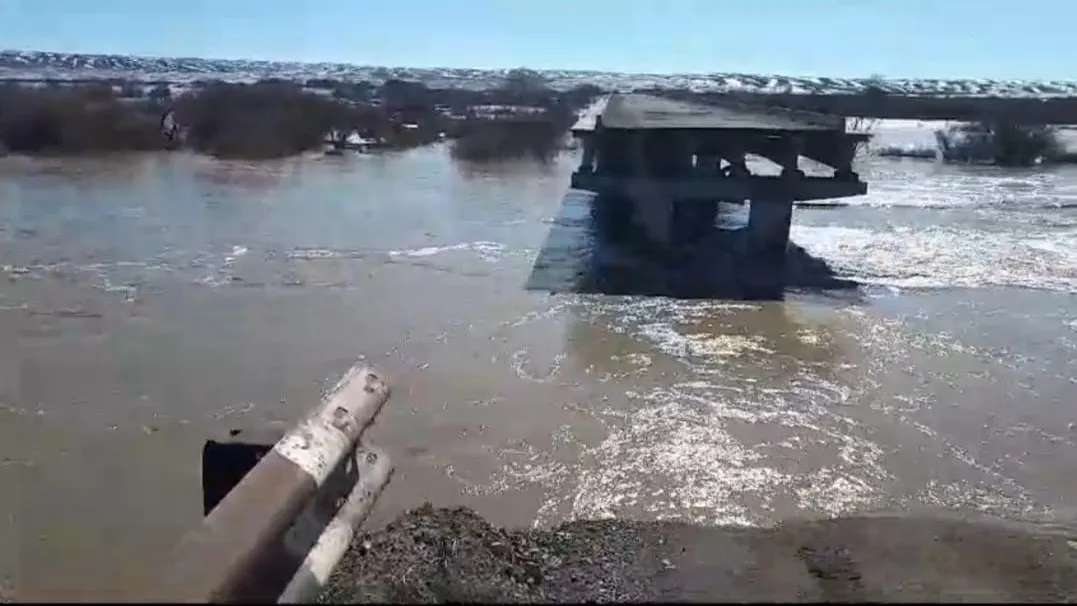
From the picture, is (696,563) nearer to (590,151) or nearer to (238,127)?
(590,151)

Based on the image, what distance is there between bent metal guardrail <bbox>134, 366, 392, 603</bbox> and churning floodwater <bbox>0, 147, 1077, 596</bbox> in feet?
0.44

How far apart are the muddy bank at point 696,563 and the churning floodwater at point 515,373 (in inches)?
29.4

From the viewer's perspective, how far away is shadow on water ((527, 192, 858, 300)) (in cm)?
1284

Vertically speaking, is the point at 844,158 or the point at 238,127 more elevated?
the point at 844,158

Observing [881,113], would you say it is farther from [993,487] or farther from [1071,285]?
[993,487]

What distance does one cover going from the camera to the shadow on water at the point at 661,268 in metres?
12.8

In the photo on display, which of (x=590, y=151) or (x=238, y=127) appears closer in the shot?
(x=590, y=151)

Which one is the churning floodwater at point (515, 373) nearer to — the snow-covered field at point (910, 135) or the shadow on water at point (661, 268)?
the shadow on water at point (661, 268)

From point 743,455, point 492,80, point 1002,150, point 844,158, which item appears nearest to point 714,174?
point 844,158

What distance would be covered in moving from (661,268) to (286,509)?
1284cm

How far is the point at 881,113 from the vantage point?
2368 inches

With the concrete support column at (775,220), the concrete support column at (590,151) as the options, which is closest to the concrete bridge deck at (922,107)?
the concrete support column at (590,151)

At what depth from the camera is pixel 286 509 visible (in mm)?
1798

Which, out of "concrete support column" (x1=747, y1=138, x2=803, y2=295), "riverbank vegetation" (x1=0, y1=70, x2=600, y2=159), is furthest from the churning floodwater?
"riverbank vegetation" (x1=0, y1=70, x2=600, y2=159)
